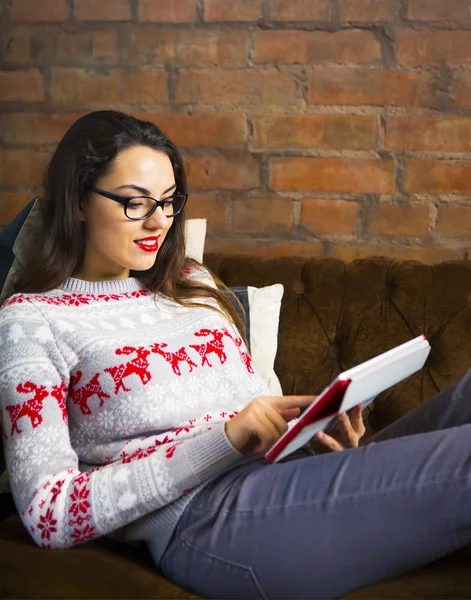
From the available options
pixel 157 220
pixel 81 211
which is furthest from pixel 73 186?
pixel 157 220

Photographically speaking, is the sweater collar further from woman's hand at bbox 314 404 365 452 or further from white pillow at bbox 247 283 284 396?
woman's hand at bbox 314 404 365 452

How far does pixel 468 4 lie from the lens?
184cm

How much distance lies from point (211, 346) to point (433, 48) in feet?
3.36

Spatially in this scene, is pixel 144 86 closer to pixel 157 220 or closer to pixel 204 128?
pixel 204 128

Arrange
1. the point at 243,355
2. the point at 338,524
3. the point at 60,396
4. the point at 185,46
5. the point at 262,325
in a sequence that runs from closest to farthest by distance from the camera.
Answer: the point at 338,524 → the point at 60,396 → the point at 243,355 → the point at 262,325 → the point at 185,46

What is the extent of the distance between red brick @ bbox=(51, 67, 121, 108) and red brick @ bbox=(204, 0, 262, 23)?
281mm

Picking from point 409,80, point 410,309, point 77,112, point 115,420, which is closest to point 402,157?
point 409,80

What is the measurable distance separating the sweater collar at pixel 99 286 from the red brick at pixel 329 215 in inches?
28.1

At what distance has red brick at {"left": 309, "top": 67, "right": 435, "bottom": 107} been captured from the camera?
1.89m

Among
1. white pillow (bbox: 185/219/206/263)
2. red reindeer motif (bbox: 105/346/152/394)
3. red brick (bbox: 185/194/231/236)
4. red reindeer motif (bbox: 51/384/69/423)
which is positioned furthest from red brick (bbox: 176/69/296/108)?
red reindeer motif (bbox: 51/384/69/423)


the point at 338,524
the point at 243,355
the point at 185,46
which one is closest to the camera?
the point at 338,524

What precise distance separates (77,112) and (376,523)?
56.1 inches

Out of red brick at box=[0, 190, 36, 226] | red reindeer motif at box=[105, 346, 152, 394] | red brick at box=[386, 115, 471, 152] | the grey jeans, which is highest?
red brick at box=[386, 115, 471, 152]

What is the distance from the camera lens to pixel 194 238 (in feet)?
5.32
